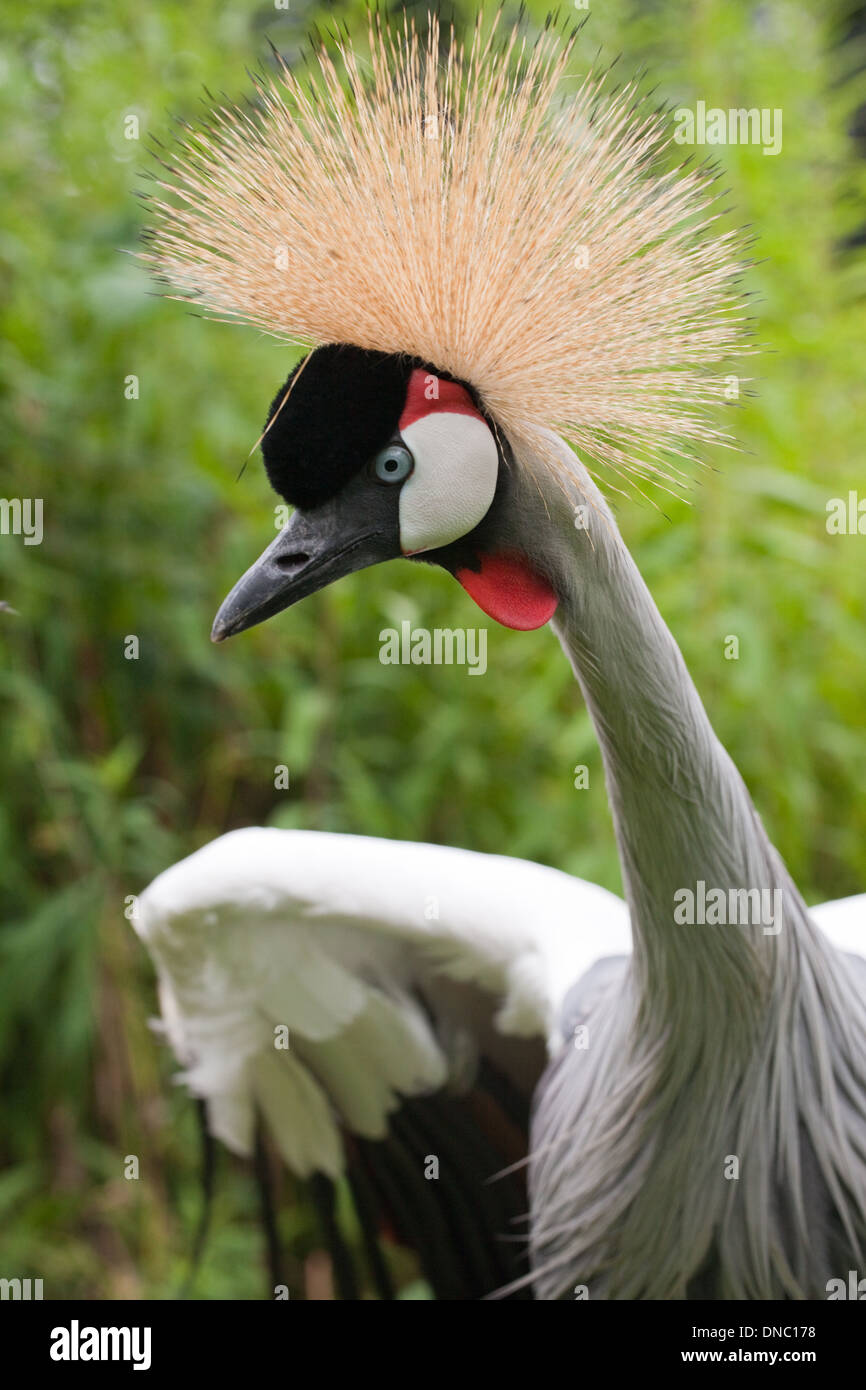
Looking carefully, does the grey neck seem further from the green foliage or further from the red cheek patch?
the green foliage

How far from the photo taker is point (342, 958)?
3.56 ft

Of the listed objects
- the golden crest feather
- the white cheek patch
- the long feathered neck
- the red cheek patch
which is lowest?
the long feathered neck

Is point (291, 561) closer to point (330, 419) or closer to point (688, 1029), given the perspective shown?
point (330, 419)

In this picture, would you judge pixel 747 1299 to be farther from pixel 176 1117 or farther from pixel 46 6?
pixel 46 6

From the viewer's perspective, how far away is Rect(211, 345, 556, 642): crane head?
60 cm

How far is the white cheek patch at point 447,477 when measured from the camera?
614 mm

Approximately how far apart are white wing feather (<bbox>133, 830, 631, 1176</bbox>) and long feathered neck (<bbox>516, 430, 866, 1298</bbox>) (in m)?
0.16

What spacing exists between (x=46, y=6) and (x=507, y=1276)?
1396mm

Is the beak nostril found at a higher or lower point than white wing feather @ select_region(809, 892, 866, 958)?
higher

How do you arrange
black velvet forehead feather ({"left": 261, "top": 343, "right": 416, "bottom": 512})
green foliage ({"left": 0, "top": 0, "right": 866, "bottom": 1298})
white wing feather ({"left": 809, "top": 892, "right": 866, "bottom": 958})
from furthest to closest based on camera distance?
green foliage ({"left": 0, "top": 0, "right": 866, "bottom": 1298}) < white wing feather ({"left": 809, "top": 892, "right": 866, "bottom": 958}) < black velvet forehead feather ({"left": 261, "top": 343, "right": 416, "bottom": 512})

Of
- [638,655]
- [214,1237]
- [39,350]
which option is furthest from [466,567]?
[214,1237]

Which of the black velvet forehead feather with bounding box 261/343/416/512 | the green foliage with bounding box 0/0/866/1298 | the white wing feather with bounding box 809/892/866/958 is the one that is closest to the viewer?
the black velvet forehead feather with bounding box 261/343/416/512

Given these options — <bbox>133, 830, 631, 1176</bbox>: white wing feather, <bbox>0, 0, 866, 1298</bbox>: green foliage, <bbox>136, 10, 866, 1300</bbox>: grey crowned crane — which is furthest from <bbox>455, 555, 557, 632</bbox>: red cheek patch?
<bbox>0, 0, 866, 1298</bbox>: green foliage

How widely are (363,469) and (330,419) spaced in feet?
0.11
